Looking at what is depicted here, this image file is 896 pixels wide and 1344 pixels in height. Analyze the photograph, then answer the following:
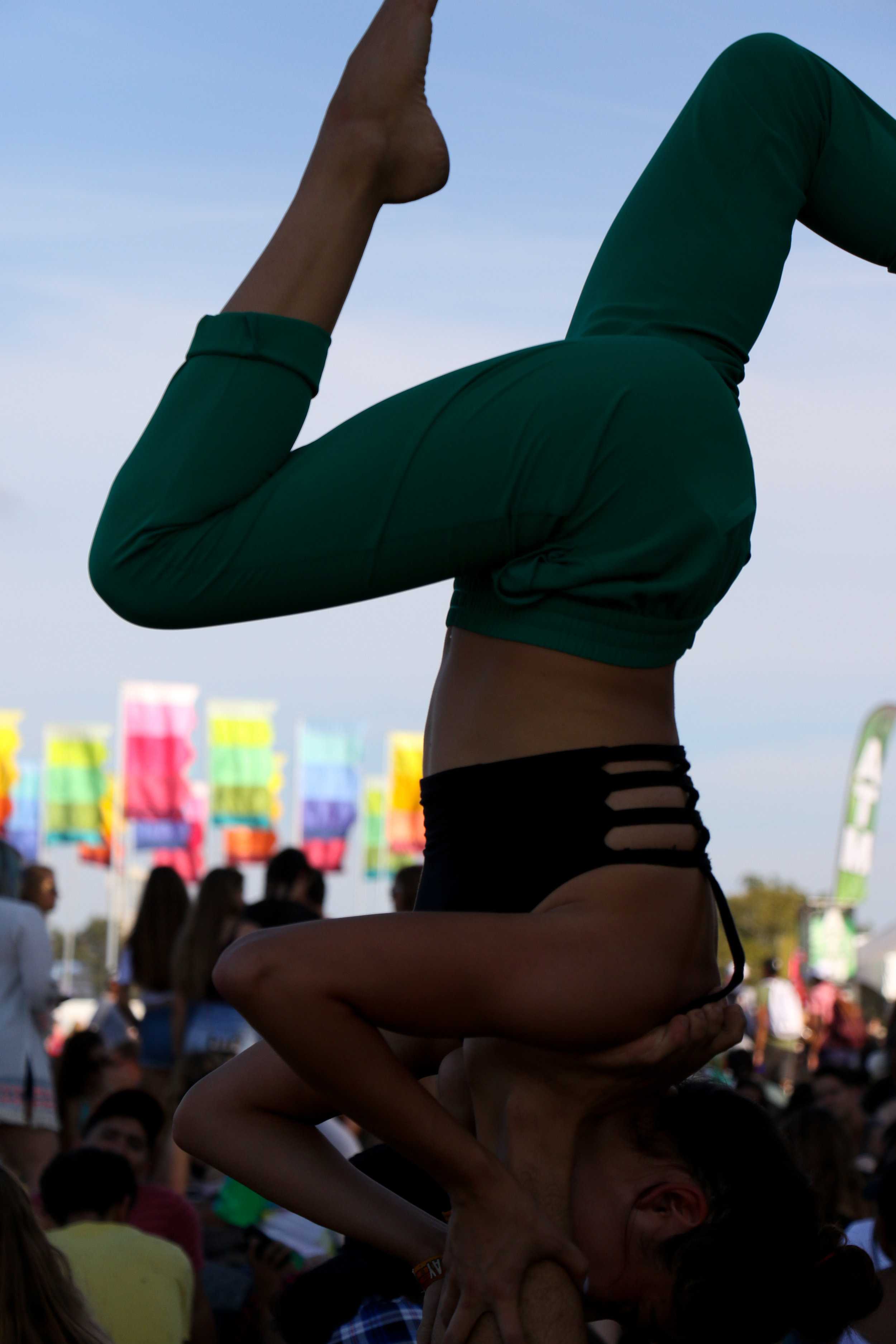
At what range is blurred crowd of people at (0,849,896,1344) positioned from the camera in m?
2.51

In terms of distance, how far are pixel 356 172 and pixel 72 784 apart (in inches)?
940

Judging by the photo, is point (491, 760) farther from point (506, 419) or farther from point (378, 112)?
point (378, 112)

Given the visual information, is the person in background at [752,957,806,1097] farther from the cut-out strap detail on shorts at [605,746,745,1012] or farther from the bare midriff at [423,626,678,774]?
the bare midriff at [423,626,678,774]

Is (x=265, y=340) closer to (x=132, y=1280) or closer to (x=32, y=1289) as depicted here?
(x=32, y=1289)

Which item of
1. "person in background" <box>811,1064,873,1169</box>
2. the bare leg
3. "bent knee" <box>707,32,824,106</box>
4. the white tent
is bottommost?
the white tent

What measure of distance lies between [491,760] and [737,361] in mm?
551

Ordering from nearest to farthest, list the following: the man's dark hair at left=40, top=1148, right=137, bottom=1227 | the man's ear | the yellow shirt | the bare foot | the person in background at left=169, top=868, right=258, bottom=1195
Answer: the bare foot < the man's ear < the yellow shirt < the man's dark hair at left=40, top=1148, right=137, bottom=1227 < the person in background at left=169, top=868, right=258, bottom=1195

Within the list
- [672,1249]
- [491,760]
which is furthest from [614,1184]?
[491,760]

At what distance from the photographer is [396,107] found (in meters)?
1.65

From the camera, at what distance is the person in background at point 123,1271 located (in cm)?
371

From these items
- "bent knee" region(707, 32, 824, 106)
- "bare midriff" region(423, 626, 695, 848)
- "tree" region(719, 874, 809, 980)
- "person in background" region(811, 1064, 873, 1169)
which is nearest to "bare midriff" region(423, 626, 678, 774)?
"bare midriff" region(423, 626, 695, 848)


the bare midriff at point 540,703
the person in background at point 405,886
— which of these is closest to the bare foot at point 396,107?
the bare midriff at point 540,703

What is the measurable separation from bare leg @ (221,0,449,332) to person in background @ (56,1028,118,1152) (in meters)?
5.80

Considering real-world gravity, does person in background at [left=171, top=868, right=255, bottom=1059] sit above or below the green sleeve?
below
